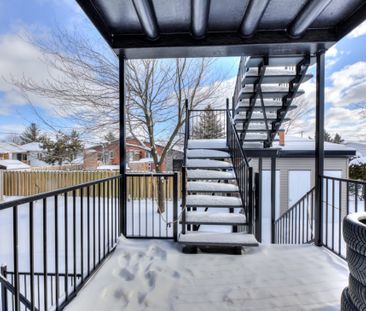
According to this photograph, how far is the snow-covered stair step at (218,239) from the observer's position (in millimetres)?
2848

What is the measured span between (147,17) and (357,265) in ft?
8.72

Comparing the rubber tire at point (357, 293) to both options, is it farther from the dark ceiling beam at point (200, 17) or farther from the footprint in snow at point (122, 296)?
the dark ceiling beam at point (200, 17)

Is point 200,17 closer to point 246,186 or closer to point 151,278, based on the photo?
point 246,186

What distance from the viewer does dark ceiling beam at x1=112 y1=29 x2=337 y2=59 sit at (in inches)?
115

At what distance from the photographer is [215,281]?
2236 mm

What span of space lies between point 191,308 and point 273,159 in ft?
15.1

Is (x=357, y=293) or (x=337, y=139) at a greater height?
(x=337, y=139)

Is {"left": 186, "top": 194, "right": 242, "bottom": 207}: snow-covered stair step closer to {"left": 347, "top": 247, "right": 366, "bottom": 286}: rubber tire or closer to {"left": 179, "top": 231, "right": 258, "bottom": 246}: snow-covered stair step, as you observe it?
{"left": 179, "top": 231, "right": 258, "bottom": 246}: snow-covered stair step

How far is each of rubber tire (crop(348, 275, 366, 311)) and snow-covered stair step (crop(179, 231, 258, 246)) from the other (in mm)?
1331

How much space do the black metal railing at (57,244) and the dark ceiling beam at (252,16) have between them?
2246mm

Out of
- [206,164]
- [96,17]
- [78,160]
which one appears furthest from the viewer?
[78,160]

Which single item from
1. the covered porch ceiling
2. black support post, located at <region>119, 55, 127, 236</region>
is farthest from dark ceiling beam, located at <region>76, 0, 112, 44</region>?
black support post, located at <region>119, 55, 127, 236</region>

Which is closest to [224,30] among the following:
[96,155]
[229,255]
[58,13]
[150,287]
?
[229,255]

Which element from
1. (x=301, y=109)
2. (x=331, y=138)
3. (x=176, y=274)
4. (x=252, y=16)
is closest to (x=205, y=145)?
(x=252, y=16)
